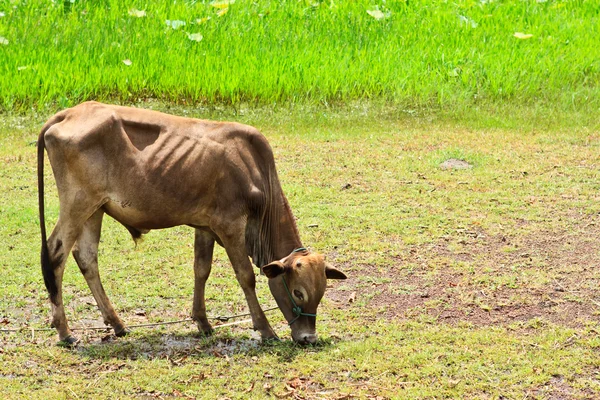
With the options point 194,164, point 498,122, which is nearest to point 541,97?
point 498,122

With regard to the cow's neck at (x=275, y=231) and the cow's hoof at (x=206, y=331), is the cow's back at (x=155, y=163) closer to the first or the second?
the cow's neck at (x=275, y=231)

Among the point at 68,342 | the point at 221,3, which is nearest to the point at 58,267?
the point at 68,342

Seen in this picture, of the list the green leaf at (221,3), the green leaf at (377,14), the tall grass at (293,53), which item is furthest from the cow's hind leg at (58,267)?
the green leaf at (377,14)

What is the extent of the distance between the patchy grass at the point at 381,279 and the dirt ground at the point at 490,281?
0.02 metres

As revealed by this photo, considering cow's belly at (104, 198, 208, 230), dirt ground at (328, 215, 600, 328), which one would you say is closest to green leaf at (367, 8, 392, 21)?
dirt ground at (328, 215, 600, 328)

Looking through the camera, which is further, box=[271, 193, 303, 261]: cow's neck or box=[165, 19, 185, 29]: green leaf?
box=[165, 19, 185, 29]: green leaf

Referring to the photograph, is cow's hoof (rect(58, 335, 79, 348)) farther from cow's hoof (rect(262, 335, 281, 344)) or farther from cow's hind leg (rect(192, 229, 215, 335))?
cow's hoof (rect(262, 335, 281, 344))

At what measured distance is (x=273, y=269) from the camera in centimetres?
597

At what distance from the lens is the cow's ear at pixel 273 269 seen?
19.5 ft

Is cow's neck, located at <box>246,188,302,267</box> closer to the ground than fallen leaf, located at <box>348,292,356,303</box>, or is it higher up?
higher up

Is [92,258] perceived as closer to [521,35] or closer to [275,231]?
[275,231]

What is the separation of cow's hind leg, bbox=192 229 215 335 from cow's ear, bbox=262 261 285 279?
0.63 m

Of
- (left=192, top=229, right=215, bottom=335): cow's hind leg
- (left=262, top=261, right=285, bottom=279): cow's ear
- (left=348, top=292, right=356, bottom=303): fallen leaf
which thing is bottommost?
(left=348, top=292, right=356, bottom=303): fallen leaf

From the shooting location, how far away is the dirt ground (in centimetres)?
666
